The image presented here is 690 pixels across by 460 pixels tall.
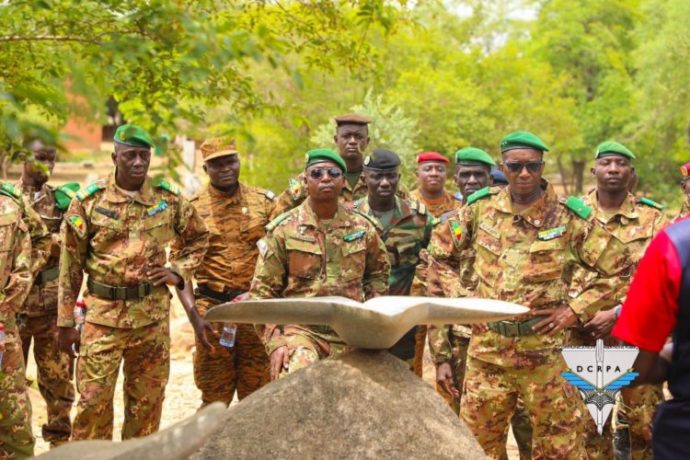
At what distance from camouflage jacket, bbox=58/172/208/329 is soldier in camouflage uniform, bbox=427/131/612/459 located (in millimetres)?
2315

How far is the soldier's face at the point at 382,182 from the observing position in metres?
8.02

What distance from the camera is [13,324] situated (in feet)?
21.7

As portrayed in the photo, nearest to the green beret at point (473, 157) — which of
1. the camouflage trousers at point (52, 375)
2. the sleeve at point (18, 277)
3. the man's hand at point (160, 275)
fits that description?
the man's hand at point (160, 275)

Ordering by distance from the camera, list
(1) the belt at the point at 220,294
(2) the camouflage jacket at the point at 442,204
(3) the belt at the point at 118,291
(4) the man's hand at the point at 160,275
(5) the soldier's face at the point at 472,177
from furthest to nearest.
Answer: (2) the camouflage jacket at the point at 442,204
(5) the soldier's face at the point at 472,177
(1) the belt at the point at 220,294
(4) the man's hand at the point at 160,275
(3) the belt at the point at 118,291

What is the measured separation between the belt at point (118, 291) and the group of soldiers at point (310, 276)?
1 cm

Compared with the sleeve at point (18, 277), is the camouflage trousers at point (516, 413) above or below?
below

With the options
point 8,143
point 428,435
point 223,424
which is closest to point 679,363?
point 428,435

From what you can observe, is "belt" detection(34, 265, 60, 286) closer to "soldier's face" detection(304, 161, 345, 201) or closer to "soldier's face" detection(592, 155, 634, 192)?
"soldier's face" detection(304, 161, 345, 201)

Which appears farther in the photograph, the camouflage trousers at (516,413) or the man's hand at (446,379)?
the camouflage trousers at (516,413)

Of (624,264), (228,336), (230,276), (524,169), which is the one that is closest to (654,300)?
(524,169)

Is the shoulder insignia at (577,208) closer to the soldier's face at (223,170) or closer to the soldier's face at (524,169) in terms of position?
the soldier's face at (524,169)

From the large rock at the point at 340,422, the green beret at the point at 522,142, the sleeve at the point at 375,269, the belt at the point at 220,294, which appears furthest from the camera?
the belt at the point at 220,294

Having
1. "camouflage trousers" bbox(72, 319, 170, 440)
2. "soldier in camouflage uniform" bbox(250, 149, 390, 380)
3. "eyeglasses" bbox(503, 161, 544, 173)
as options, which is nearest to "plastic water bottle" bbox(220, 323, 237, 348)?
"camouflage trousers" bbox(72, 319, 170, 440)

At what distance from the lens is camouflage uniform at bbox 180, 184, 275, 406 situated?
328 inches
